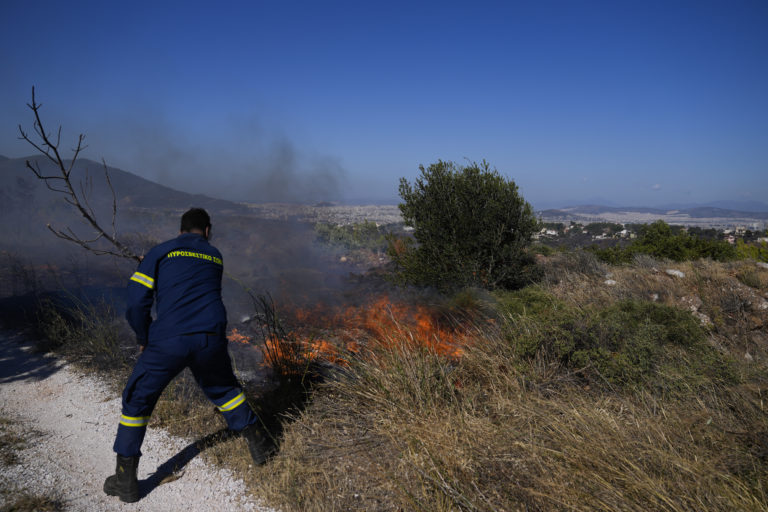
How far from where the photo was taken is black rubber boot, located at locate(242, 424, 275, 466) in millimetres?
2893

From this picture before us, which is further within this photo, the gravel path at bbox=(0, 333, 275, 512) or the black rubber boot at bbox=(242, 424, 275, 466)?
the black rubber boot at bbox=(242, 424, 275, 466)

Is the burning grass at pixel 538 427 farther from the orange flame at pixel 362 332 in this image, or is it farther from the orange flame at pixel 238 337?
the orange flame at pixel 238 337

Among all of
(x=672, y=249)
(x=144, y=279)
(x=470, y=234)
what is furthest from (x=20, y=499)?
(x=672, y=249)

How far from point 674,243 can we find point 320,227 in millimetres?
12067

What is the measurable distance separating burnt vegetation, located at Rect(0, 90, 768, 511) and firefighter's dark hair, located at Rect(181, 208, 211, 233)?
1125 mm

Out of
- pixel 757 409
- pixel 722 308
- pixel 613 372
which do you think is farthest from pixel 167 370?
pixel 722 308

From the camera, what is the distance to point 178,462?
3.09 metres

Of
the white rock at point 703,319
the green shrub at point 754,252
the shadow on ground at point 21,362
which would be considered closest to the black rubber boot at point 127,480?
the shadow on ground at point 21,362

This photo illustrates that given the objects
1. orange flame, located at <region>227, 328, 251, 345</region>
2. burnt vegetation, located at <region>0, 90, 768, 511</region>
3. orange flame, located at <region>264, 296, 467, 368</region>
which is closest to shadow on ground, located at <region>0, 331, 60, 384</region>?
burnt vegetation, located at <region>0, 90, 768, 511</region>

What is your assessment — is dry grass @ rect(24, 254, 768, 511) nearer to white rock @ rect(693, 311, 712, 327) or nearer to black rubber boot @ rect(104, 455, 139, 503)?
black rubber boot @ rect(104, 455, 139, 503)

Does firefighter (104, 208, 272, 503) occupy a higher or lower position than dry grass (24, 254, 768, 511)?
higher

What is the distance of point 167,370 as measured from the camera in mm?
2598

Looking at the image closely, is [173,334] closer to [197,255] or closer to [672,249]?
[197,255]

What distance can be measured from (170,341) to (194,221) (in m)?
0.99
